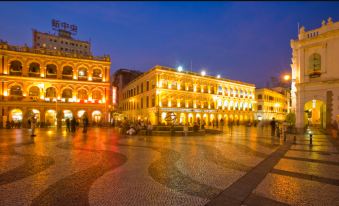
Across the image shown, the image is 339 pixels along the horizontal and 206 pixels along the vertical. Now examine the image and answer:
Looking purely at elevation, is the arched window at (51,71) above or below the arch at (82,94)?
above

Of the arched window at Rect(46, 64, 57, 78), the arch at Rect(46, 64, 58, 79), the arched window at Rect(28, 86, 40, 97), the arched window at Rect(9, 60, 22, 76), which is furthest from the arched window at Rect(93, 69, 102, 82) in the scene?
the arched window at Rect(9, 60, 22, 76)

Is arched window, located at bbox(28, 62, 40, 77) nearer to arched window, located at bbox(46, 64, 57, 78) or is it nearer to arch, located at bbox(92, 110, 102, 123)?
arched window, located at bbox(46, 64, 57, 78)

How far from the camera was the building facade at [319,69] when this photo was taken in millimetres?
23609

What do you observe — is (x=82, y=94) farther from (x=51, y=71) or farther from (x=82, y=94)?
(x=51, y=71)

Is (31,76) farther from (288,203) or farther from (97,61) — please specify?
(288,203)

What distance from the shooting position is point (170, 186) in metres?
6.31

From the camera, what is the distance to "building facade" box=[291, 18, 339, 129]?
23.6m

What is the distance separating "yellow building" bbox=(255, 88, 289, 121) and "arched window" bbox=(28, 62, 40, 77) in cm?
6627

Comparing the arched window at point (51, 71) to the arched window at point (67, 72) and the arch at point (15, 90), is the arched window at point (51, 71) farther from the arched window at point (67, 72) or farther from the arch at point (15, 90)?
the arch at point (15, 90)

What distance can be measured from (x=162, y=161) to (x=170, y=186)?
11.0 ft

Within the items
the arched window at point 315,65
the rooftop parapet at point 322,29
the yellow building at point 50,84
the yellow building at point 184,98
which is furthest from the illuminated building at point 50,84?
the arched window at point 315,65

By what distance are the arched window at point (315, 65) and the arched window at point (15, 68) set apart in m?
47.1

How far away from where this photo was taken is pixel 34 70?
40469mm

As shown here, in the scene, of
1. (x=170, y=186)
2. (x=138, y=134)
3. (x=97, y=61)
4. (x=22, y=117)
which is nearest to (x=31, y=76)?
(x=22, y=117)
